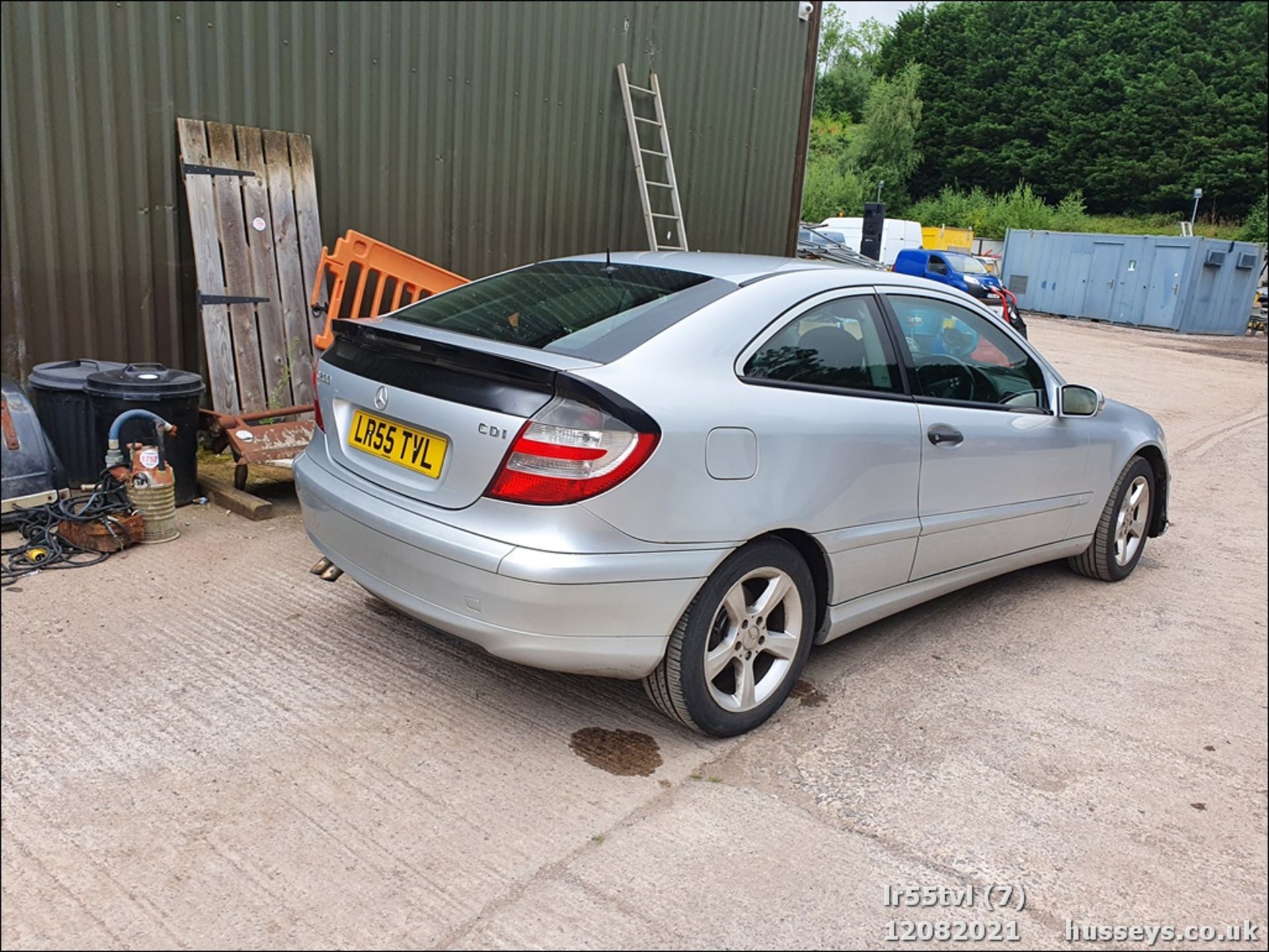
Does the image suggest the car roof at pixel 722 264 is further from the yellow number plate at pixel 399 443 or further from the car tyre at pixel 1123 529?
the car tyre at pixel 1123 529

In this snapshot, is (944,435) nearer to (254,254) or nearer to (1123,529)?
(1123,529)

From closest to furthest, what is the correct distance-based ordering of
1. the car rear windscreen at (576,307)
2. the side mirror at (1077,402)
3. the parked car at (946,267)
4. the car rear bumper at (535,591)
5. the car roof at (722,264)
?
the car rear bumper at (535,591) < the car rear windscreen at (576,307) < the car roof at (722,264) < the side mirror at (1077,402) < the parked car at (946,267)

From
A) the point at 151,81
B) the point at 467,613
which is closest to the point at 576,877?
the point at 467,613

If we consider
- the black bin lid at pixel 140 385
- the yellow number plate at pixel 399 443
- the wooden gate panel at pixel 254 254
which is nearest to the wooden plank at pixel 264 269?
the wooden gate panel at pixel 254 254

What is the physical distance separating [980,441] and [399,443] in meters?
2.32

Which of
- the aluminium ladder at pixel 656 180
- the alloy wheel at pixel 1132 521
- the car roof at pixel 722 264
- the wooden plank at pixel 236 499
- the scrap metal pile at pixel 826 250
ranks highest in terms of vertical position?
the aluminium ladder at pixel 656 180

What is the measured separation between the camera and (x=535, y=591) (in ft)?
9.25

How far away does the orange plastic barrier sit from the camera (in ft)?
21.1

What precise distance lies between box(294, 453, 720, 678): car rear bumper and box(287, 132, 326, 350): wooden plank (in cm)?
381

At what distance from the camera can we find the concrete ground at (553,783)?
7.92 ft

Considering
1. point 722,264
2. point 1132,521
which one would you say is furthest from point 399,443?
point 1132,521

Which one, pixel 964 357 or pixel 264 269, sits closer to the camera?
pixel 964 357

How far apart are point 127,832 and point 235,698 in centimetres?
75

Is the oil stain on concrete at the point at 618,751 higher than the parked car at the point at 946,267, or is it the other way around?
the parked car at the point at 946,267
